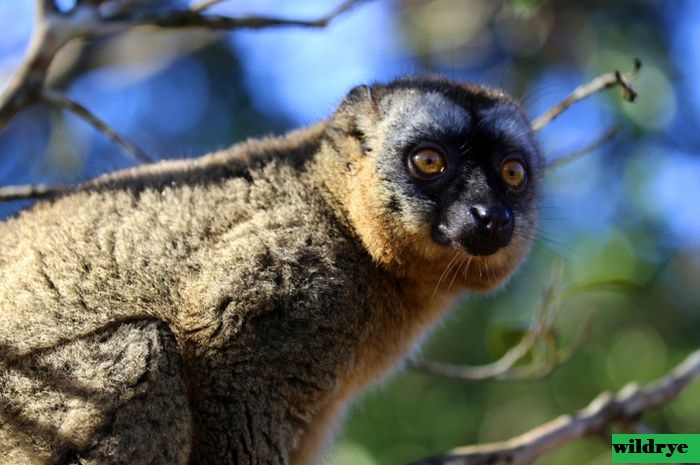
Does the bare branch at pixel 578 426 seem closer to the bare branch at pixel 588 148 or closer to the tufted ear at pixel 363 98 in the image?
the bare branch at pixel 588 148

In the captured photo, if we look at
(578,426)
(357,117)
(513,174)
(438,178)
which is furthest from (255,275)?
(578,426)

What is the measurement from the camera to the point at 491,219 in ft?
16.8

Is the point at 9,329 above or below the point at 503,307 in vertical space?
below

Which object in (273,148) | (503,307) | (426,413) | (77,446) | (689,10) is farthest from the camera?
(689,10)

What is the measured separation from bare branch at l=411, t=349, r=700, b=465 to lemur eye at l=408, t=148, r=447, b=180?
1.68 metres

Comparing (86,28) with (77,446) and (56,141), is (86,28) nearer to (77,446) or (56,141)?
(77,446)

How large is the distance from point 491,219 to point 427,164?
1.96 feet

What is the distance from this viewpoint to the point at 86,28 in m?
5.02

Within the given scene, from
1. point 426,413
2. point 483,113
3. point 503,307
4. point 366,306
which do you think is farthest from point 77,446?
point 503,307

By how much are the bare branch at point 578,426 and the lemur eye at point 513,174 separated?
149 cm

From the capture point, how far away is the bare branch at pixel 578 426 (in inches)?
207

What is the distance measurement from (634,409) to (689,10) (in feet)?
39.5

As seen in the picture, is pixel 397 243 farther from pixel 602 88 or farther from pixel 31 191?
pixel 31 191

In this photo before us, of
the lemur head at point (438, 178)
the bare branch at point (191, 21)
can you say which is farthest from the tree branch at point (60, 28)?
the lemur head at point (438, 178)
